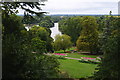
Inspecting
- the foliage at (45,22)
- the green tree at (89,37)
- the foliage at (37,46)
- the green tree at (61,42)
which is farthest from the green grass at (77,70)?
the foliage at (45,22)

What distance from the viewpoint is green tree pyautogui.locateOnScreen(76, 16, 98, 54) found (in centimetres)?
2472

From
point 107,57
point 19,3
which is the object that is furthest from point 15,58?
point 107,57

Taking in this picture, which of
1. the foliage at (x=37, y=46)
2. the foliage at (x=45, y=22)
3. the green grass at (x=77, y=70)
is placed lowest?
the green grass at (x=77, y=70)

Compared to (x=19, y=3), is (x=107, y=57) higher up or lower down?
lower down

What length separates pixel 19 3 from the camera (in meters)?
7.37

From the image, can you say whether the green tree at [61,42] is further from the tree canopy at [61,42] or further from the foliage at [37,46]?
the foliage at [37,46]

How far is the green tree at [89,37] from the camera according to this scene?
81.1 feet

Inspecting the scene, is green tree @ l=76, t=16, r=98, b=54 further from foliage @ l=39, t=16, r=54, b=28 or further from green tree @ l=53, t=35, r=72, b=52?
foliage @ l=39, t=16, r=54, b=28

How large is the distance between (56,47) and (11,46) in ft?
74.1

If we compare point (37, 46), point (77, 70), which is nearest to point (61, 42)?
point (77, 70)

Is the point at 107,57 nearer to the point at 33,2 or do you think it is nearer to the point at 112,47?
the point at 112,47

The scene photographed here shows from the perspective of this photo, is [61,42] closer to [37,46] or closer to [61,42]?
[61,42]

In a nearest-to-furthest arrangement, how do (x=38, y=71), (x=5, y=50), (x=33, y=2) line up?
(x=5, y=50) → (x=38, y=71) → (x=33, y=2)

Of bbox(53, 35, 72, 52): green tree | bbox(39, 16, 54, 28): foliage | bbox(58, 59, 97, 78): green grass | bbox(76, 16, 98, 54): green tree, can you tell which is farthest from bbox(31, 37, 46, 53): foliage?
bbox(39, 16, 54, 28): foliage
